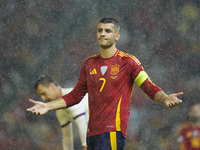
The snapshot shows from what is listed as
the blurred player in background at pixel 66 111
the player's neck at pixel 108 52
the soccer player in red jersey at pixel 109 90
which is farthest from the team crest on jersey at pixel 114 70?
the blurred player in background at pixel 66 111

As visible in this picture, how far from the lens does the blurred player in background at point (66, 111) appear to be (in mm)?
5582

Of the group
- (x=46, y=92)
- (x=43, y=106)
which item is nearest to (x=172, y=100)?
(x=43, y=106)

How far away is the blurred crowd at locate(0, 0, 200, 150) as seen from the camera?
29.6ft

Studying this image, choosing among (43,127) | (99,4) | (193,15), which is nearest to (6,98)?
(43,127)

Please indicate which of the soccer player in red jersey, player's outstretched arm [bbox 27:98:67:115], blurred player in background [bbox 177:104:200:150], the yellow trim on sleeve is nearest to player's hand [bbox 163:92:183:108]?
the soccer player in red jersey

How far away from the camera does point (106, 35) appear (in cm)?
360

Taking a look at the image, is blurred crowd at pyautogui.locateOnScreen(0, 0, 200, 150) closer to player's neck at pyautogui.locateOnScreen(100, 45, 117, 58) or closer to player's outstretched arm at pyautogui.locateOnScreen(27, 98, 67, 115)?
player's outstretched arm at pyautogui.locateOnScreen(27, 98, 67, 115)

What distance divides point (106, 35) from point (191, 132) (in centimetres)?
568

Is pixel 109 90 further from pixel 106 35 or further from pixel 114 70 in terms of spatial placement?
pixel 106 35

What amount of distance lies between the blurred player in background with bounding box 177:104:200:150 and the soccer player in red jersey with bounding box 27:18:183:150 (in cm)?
507

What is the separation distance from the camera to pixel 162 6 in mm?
9875

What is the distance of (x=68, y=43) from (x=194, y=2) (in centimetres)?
339

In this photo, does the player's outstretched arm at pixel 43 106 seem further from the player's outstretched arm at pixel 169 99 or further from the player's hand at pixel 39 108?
the player's outstretched arm at pixel 169 99

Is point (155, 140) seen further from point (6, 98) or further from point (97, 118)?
point (97, 118)
